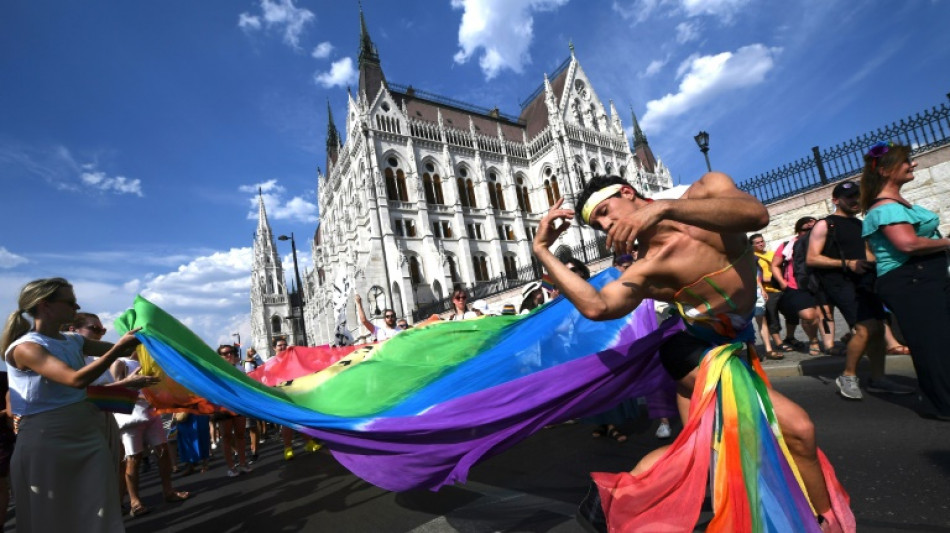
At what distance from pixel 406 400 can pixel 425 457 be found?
0.53m

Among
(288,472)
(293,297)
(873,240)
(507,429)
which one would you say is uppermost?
(293,297)

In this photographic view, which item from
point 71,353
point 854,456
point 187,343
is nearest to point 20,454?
point 71,353

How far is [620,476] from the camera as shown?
222 centimetres

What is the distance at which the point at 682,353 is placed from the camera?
2.39 metres

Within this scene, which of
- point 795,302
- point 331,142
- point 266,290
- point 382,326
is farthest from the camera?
point 266,290

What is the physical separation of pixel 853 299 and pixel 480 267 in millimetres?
40154

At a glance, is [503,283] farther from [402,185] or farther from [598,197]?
[598,197]

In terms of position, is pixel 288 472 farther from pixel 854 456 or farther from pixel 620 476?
pixel 854 456

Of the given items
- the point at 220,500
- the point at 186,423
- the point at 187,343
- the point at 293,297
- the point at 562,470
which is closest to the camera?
the point at 187,343

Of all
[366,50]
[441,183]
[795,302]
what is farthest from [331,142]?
[795,302]

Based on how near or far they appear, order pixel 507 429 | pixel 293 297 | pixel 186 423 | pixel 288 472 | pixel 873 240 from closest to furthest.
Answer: pixel 507 429
pixel 873 240
pixel 288 472
pixel 186 423
pixel 293 297

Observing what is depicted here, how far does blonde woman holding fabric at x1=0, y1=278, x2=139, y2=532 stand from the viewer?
114 inches

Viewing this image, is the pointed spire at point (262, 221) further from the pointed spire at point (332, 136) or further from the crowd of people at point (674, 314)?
the crowd of people at point (674, 314)

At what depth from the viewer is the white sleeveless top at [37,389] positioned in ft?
9.87
